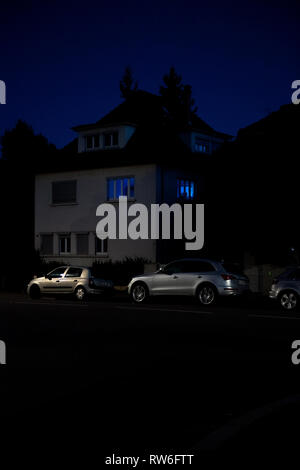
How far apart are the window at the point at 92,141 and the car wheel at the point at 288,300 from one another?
23830 mm

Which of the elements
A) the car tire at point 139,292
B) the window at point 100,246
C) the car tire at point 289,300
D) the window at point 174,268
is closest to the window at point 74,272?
the car tire at point 139,292

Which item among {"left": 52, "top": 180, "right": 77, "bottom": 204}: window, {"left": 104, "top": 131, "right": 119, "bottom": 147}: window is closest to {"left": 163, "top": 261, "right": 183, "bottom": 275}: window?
{"left": 52, "top": 180, "right": 77, "bottom": 204}: window

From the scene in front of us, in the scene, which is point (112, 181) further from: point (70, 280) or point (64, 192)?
point (70, 280)

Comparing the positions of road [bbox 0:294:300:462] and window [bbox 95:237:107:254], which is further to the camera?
window [bbox 95:237:107:254]

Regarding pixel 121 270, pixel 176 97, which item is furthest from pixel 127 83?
pixel 121 270

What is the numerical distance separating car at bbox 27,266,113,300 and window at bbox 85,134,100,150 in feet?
54.6

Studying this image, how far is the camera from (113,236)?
4097 cm

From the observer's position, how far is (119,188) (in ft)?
136

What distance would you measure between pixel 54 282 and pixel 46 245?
593 inches

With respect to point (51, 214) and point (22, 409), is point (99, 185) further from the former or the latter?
point (22, 409)

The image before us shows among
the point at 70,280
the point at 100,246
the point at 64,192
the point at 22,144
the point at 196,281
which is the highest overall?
the point at 22,144

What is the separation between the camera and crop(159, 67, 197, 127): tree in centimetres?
7756

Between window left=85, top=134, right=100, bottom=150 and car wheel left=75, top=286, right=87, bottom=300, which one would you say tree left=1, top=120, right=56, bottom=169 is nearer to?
window left=85, top=134, right=100, bottom=150
